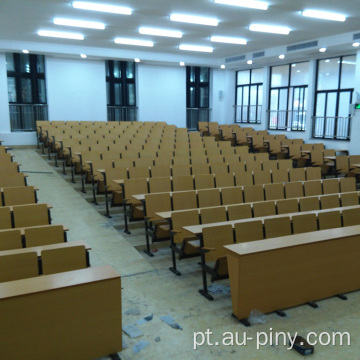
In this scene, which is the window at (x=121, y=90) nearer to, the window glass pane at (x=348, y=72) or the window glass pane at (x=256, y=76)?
the window glass pane at (x=256, y=76)

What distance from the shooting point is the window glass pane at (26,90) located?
42.3 ft

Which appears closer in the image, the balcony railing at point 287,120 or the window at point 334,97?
the window at point 334,97

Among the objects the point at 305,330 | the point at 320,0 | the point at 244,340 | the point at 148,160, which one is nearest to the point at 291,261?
the point at 305,330

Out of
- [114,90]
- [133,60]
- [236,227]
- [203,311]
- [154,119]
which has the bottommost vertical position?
[203,311]

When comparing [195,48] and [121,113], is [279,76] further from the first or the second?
[121,113]

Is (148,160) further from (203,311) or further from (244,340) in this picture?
(244,340)

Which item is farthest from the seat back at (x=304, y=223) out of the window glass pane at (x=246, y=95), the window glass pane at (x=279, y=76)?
the window glass pane at (x=246, y=95)

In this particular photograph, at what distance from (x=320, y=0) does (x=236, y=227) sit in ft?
18.3

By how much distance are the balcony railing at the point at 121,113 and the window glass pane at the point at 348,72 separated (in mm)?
7738

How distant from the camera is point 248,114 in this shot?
15.6 m

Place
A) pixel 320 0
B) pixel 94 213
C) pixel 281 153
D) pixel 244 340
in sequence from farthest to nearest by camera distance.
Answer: pixel 281 153 < pixel 320 0 < pixel 94 213 < pixel 244 340

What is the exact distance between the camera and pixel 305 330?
2.99 m

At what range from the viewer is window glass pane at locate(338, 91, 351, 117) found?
37.2ft

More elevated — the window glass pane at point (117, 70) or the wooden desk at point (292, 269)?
the window glass pane at point (117, 70)
